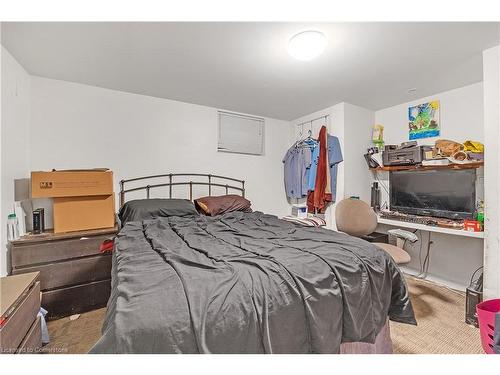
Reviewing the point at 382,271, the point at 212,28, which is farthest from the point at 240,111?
the point at 382,271

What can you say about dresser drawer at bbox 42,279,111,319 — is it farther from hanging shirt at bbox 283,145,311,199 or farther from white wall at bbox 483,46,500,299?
white wall at bbox 483,46,500,299

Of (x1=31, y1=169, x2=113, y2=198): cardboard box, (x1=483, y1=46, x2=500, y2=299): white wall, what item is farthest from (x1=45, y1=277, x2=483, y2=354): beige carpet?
(x1=31, y1=169, x2=113, y2=198): cardboard box

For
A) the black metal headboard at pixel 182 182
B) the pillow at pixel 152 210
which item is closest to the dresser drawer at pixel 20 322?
the pillow at pixel 152 210

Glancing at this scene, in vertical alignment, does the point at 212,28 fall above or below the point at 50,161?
above

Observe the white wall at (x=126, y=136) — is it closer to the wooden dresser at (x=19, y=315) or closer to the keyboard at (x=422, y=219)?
the wooden dresser at (x=19, y=315)

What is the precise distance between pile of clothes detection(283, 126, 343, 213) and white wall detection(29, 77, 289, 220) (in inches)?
19.3

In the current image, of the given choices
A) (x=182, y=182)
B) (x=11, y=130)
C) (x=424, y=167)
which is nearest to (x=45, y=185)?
(x=11, y=130)

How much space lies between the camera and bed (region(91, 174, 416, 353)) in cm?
79

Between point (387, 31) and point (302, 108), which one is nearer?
point (387, 31)

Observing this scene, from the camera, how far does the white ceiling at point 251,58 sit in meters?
1.66

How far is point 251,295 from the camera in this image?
96cm

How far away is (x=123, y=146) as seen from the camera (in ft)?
9.29

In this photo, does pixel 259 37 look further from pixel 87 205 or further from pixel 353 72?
pixel 87 205

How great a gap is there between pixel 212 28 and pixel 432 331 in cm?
283
